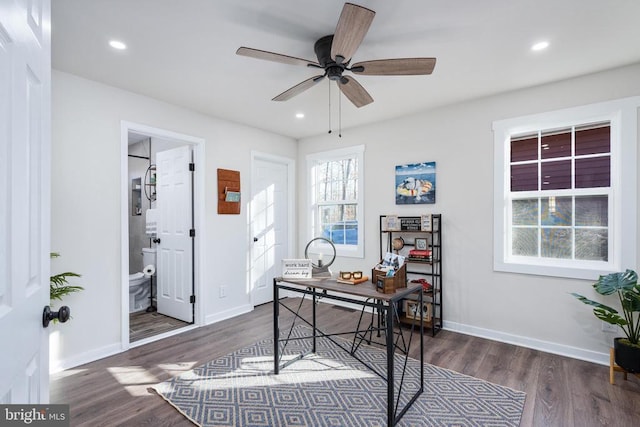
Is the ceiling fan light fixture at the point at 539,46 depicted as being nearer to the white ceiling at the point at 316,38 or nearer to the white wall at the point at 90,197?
the white ceiling at the point at 316,38

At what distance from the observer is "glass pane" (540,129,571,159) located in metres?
3.08

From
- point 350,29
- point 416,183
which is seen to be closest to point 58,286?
point 350,29

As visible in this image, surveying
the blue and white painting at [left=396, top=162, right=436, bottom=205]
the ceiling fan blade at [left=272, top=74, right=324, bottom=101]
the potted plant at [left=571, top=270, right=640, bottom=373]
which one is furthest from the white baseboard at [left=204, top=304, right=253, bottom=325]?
the potted plant at [left=571, top=270, right=640, bottom=373]

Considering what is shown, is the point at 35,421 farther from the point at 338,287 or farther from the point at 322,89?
the point at 322,89

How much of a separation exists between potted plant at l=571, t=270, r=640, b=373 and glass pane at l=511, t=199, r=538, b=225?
846 mm

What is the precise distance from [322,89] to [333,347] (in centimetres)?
262

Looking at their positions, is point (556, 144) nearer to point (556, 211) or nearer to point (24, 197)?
point (556, 211)

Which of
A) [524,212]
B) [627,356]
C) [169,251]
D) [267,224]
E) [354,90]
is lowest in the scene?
[627,356]

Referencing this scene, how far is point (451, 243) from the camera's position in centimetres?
364

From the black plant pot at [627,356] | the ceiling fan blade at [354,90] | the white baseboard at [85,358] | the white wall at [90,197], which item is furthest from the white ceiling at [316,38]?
the white baseboard at [85,358]

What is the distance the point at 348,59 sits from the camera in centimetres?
209

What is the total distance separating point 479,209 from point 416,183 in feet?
2.61

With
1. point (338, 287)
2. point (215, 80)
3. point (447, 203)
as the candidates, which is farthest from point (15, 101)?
point (447, 203)

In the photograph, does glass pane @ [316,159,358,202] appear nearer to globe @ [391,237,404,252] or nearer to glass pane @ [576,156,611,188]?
globe @ [391,237,404,252]
